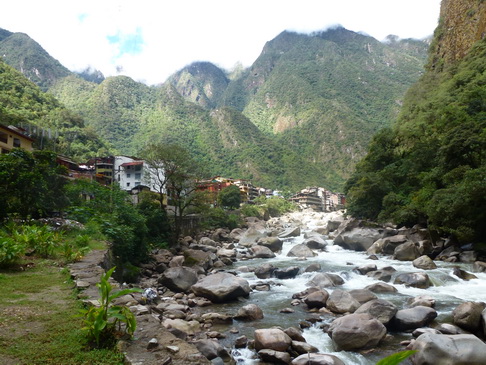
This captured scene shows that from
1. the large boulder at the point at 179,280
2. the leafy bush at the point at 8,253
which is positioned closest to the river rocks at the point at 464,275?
the large boulder at the point at 179,280

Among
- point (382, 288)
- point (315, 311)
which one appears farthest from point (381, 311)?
point (382, 288)

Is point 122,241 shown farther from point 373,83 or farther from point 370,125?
point 373,83

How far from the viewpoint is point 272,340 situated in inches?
293

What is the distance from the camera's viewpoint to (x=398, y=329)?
8.70 meters

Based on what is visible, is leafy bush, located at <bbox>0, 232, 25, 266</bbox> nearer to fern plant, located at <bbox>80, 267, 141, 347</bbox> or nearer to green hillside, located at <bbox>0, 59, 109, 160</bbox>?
fern plant, located at <bbox>80, 267, 141, 347</bbox>

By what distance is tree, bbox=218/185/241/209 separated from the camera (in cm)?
6050

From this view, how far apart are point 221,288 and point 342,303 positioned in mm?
4399

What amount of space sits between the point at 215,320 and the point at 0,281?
5692 mm

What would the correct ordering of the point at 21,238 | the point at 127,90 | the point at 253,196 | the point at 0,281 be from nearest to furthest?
the point at 0,281, the point at 21,238, the point at 253,196, the point at 127,90

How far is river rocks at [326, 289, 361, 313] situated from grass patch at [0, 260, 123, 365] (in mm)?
7808

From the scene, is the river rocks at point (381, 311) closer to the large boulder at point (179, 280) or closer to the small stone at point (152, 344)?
the small stone at point (152, 344)

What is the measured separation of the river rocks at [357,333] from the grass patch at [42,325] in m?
5.72

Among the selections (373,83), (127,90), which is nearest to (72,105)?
(127,90)

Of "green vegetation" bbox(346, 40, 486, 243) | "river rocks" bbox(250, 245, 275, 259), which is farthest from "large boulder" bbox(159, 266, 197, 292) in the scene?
"green vegetation" bbox(346, 40, 486, 243)
